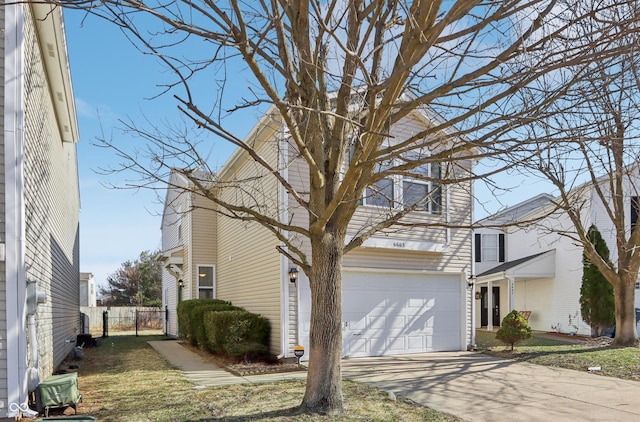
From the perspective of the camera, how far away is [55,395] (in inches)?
257

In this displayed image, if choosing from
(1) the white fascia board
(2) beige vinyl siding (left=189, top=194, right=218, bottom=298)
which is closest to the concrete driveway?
(1) the white fascia board

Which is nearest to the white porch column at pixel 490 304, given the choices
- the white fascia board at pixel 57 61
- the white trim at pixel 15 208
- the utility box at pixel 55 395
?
the white fascia board at pixel 57 61

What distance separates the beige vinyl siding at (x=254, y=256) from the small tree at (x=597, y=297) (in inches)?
420

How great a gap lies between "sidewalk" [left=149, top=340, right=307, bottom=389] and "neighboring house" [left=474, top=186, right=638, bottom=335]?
980cm

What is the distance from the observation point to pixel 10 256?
621cm

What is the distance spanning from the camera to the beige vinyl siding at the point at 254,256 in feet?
37.3

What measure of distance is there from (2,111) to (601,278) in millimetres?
17116

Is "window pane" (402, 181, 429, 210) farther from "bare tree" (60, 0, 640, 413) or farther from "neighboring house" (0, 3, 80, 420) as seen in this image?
"neighboring house" (0, 3, 80, 420)

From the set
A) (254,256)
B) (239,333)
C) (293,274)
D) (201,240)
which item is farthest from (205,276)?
(293,274)

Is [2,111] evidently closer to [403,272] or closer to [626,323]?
[403,272]

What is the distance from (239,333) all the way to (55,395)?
16.2 ft

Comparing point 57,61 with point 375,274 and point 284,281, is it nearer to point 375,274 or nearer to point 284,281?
point 284,281

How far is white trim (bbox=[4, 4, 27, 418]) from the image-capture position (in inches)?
242

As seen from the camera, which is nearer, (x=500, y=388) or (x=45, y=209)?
(x=500, y=388)
